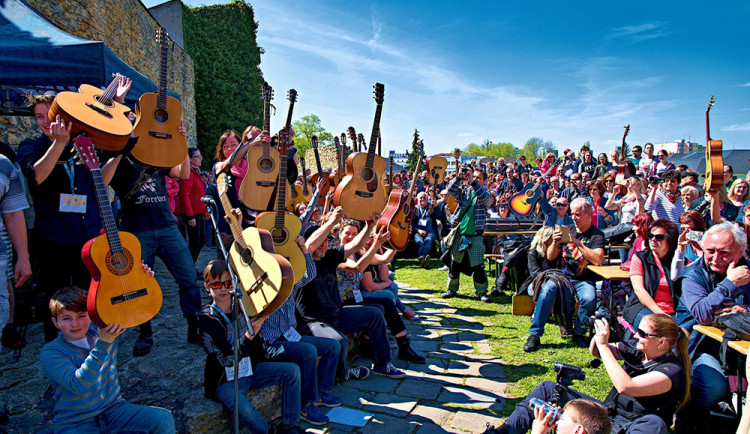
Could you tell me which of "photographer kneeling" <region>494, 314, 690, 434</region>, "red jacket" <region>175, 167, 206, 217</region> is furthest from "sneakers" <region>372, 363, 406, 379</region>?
"red jacket" <region>175, 167, 206, 217</region>

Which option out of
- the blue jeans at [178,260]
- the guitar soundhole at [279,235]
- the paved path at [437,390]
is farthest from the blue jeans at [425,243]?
the blue jeans at [178,260]

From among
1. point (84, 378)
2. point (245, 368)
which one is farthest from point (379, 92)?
point (84, 378)

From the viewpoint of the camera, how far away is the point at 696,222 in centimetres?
400

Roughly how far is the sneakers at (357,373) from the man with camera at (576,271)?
1.88m

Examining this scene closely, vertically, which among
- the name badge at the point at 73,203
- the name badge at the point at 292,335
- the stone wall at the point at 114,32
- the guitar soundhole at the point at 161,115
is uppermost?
the stone wall at the point at 114,32

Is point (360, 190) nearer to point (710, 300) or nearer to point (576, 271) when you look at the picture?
point (576, 271)

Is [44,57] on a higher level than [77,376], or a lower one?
higher

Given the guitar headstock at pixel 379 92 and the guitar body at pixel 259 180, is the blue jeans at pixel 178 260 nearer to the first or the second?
the guitar body at pixel 259 180

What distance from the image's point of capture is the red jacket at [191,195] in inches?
222

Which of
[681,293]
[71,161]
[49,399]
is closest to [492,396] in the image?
[681,293]

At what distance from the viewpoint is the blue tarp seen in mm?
3369

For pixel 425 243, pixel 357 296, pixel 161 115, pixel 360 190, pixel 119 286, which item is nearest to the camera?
pixel 119 286

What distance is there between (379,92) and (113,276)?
384 cm

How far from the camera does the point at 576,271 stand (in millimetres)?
5262
